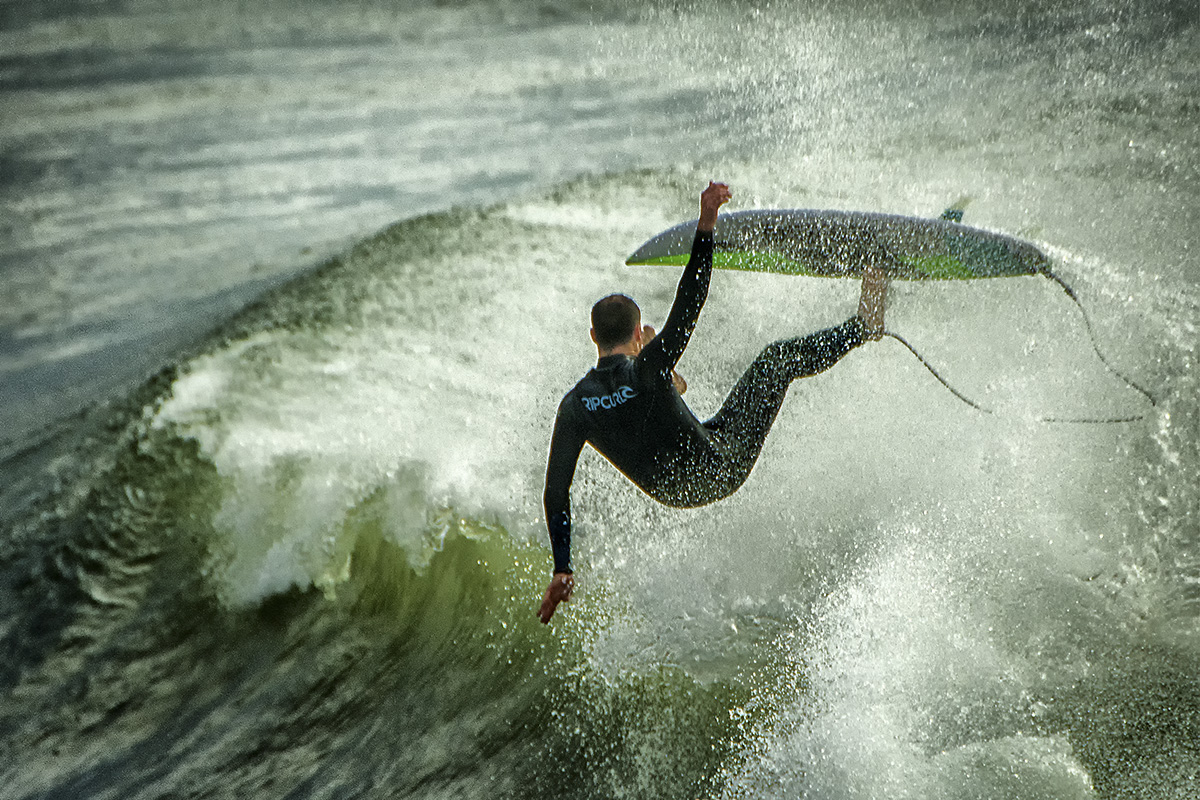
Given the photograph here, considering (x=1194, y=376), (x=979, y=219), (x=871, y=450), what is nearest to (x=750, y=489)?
(x=871, y=450)

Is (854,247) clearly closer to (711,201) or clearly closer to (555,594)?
(711,201)

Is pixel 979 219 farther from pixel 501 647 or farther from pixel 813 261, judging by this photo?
pixel 501 647

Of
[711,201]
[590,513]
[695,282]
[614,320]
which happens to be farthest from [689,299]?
[590,513]

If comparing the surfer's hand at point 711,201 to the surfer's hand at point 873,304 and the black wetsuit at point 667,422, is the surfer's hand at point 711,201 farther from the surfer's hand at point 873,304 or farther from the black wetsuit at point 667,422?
the surfer's hand at point 873,304

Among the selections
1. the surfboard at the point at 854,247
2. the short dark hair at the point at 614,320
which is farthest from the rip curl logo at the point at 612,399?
the surfboard at the point at 854,247

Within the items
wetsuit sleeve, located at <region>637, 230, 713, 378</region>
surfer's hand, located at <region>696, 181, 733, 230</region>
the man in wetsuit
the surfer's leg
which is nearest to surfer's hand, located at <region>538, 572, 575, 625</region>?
the man in wetsuit

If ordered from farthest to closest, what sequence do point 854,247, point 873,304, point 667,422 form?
1. point 854,247
2. point 873,304
3. point 667,422

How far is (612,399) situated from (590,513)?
1.83 metres

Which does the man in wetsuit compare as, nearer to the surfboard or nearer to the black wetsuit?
the black wetsuit

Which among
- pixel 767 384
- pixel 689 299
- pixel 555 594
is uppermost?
pixel 689 299

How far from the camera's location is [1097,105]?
40.1ft

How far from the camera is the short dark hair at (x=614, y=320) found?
4168 mm

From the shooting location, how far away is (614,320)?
4168mm

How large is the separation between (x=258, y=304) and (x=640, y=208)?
14.2ft
